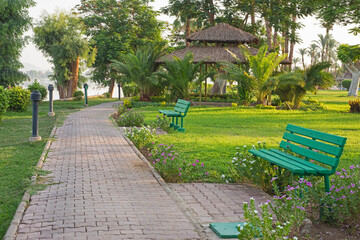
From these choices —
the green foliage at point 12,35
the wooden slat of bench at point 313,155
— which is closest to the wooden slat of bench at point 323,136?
the wooden slat of bench at point 313,155

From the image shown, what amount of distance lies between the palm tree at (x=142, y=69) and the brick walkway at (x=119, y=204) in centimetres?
1750

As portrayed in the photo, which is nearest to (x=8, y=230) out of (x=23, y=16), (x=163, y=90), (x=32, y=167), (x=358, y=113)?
(x=32, y=167)

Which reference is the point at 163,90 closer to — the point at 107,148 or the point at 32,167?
the point at 107,148

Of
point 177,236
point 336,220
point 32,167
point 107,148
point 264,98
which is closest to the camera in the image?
point 177,236

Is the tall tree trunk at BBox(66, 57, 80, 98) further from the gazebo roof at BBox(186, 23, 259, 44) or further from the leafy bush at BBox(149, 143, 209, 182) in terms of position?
the leafy bush at BBox(149, 143, 209, 182)

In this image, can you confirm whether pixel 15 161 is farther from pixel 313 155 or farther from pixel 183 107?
pixel 183 107

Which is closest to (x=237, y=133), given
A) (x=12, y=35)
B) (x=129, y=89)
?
(x=12, y=35)

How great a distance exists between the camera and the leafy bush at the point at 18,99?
18.3 metres

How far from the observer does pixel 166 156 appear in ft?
23.8

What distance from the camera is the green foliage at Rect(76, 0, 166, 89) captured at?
117 ft

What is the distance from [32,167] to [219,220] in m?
3.78

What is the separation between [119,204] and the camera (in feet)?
16.9

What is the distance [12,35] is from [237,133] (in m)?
19.3

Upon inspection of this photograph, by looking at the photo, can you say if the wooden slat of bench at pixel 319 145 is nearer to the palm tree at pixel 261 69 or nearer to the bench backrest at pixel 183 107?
the bench backrest at pixel 183 107
